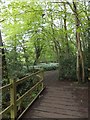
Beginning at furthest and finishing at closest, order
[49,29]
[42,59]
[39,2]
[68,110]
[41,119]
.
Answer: [42,59], [49,29], [39,2], [68,110], [41,119]

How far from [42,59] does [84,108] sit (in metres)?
19.1

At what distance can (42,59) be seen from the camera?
2469 cm

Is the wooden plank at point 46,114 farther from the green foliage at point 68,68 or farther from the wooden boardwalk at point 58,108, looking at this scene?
the green foliage at point 68,68

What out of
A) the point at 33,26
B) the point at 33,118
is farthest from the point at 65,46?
the point at 33,118

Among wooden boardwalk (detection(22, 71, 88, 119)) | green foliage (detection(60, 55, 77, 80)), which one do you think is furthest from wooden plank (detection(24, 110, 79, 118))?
green foliage (detection(60, 55, 77, 80))

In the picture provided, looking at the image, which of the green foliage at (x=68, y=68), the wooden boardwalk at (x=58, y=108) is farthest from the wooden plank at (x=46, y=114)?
the green foliage at (x=68, y=68)

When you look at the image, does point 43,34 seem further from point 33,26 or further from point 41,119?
point 41,119

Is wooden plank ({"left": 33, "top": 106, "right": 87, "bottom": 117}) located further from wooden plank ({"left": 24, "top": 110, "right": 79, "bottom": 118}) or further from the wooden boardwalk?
wooden plank ({"left": 24, "top": 110, "right": 79, "bottom": 118})

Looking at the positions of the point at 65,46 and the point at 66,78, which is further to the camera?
the point at 65,46

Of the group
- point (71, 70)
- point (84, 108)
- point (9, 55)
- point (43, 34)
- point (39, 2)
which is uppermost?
point (39, 2)

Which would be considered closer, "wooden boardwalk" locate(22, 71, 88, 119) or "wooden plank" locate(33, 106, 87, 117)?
"wooden boardwalk" locate(22, 71, 88, 119)

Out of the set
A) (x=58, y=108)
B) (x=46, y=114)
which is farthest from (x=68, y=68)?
(x=46, y=114)

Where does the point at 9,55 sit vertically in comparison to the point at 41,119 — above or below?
above

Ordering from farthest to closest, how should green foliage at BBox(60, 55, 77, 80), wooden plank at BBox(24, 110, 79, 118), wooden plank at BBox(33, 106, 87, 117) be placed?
green foliage at BBox(60, 55, 77, 80)
wooden plank at BBox(33, 106, 87, 117)
wooden plank at BBox(24, 110, 79, 118)
